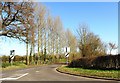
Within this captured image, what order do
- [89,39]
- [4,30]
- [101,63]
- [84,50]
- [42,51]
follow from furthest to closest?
[42,51] → [89,39] → [84,50] → [4,30] → [101,63]

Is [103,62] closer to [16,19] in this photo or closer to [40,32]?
A: [16,19]

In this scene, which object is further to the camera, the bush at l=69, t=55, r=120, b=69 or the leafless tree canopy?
the leafless tree canopy

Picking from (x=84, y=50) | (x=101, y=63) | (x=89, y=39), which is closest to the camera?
(x=101, y=63)

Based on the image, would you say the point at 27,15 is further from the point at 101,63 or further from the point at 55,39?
the point at 55,39

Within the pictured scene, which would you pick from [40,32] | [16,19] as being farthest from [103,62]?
[40,32]

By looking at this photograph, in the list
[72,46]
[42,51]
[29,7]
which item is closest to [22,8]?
[29,7]

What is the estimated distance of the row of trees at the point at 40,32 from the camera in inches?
1533

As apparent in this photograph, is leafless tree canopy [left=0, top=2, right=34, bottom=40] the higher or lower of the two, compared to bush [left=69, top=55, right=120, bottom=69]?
higher

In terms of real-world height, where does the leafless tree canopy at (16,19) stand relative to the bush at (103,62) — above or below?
above

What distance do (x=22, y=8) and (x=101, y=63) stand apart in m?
15.8

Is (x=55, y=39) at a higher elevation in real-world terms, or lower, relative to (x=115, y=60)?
higher

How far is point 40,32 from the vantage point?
205 ft

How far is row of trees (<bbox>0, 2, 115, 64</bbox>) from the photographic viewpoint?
38938 millimetres

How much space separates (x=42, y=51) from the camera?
69750mm
